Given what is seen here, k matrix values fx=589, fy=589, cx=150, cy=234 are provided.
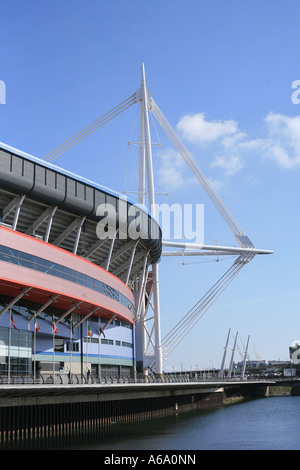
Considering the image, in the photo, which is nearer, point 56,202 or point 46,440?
point 46,440

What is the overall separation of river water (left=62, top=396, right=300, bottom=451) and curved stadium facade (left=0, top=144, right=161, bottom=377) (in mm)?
8442

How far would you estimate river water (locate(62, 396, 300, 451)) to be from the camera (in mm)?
36781

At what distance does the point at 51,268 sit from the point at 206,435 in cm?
1704

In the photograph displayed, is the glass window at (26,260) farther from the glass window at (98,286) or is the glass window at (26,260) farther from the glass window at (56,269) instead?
the glass window at (98,286)

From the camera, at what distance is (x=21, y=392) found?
1490 inches

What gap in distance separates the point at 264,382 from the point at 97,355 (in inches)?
2437

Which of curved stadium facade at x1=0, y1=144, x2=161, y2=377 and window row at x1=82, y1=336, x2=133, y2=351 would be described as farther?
window row at x1=82, y1=336, x2=133, y2=351

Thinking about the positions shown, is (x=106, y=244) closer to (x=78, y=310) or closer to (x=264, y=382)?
(x=78, y=310)

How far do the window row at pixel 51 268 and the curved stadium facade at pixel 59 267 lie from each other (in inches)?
3.0

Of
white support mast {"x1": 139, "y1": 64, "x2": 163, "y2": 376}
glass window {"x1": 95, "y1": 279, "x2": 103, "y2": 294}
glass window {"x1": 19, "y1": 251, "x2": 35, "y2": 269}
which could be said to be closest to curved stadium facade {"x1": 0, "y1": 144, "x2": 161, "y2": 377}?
glass window {"x1": 19, "y1": 251, "x2": 35, "y2": 269}

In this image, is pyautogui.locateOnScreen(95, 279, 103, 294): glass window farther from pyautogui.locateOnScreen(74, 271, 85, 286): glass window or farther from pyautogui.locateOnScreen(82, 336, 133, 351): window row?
pyautogui.locateOnScreen(82, 336, 133, 351): window row

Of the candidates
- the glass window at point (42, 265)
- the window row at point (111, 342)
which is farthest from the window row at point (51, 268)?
the window row at point (111, 342)
